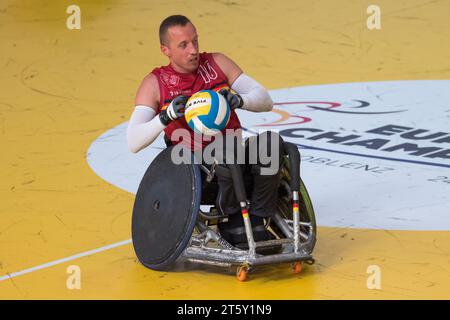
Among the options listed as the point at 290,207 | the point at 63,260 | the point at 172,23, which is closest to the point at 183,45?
the point at 172,23

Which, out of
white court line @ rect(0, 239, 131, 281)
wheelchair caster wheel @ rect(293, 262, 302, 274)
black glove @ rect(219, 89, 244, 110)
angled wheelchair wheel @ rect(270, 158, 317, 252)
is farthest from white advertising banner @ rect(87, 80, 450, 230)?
black glove @ rect(219, 89, 244, 110)

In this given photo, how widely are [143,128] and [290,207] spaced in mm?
1053

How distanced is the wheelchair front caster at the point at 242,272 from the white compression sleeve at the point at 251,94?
0.99m

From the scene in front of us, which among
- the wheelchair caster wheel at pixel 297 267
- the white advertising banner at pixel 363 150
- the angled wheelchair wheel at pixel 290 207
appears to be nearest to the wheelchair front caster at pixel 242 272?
the wheelchair caster wheel at pixel 297 267

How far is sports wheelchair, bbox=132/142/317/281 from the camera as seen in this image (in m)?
6.44

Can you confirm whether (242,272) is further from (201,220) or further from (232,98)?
(232,98)

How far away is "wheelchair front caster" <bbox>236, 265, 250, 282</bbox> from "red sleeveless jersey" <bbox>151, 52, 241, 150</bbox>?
795mm

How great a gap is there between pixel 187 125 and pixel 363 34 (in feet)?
18.5

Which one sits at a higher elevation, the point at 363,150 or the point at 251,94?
the point at 251,94

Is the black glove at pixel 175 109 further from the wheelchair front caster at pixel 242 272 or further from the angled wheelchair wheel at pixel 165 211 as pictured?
the wheelchair front caster at pixel 242 272

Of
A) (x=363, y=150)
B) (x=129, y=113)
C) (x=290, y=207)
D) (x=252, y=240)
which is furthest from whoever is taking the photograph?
(x=129, y=113)

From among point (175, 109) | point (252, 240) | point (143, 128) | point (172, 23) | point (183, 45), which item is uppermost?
point (172, 23)

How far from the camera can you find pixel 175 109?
649cm

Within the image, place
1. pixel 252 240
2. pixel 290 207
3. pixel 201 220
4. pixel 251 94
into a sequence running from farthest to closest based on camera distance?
pixel 290 207 < pixel 251 94 < pixel 201 220 < pixel 252 240
